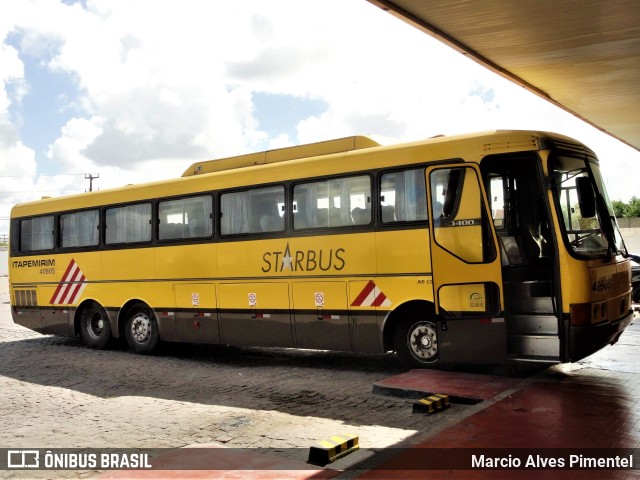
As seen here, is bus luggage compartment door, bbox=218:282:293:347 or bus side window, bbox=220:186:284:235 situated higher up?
bus side window, bbox=220:186:284:235

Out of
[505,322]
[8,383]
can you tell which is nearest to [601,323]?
[505,322]

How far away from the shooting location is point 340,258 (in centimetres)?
1034

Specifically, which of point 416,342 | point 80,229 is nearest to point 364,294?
point 416,342

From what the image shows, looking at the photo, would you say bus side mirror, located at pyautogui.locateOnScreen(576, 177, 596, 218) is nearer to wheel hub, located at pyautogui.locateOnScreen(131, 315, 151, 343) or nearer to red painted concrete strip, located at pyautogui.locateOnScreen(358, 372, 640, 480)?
red painted concrete strip, located at pyautogui.locateOnScreen(358, 372, 640, 480)

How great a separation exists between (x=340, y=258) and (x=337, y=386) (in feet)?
6.65

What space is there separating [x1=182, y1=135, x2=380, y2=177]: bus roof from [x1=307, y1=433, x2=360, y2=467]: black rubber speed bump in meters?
5.58

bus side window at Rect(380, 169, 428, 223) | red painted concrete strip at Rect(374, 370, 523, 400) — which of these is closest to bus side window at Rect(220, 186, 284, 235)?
bus side window at Rect(380, 169, 428, 223)

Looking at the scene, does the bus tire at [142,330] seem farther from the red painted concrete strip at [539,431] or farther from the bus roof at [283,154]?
the red painted concrete strip at [539,431]

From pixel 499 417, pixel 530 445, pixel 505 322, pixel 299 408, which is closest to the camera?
pixel 530 445

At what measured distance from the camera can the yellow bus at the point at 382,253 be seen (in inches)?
348

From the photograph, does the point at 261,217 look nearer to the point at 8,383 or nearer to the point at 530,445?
the point at 8,383

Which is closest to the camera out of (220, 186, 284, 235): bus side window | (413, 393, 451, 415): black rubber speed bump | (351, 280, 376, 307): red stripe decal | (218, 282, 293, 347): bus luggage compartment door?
(413, 393, 451, 415): black rubber speed bump

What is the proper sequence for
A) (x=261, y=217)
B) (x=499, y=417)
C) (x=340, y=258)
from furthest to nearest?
(x=261, y=217) → (x=340, y=258) → (x=499, y=417)

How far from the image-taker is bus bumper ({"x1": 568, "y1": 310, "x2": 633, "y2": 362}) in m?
8.27
